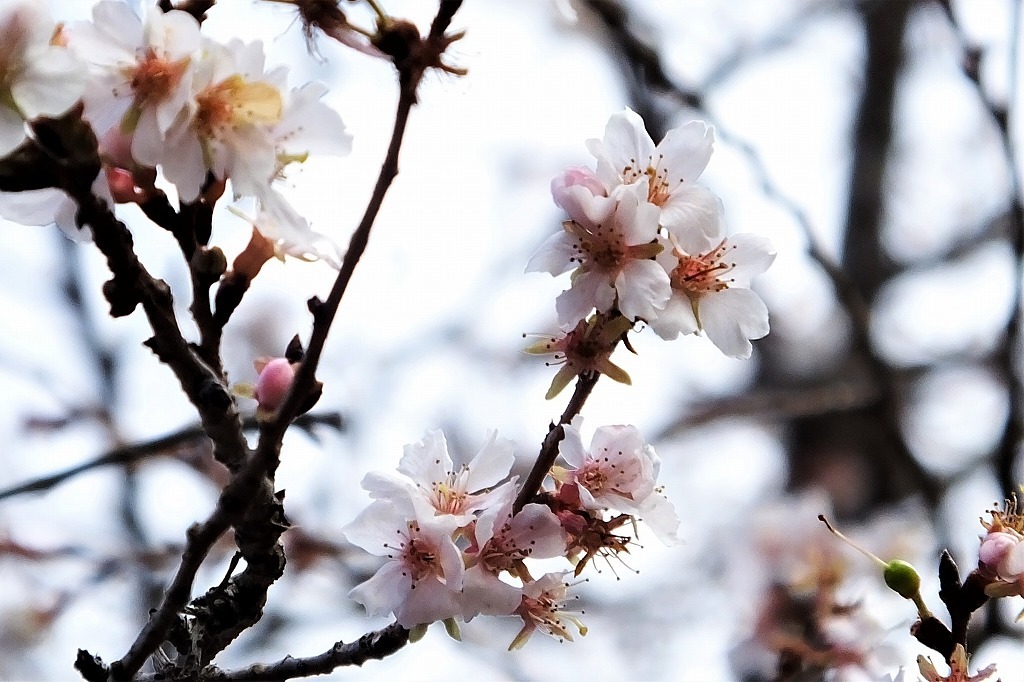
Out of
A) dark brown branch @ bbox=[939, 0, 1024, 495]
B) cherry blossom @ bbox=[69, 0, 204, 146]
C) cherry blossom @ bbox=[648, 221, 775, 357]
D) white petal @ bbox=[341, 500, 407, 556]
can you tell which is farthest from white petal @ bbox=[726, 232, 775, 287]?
dark brown branch @ bbox=[939, 0, 1024, 495]

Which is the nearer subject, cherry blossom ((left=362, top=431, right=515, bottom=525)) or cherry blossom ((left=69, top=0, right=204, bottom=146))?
cherry blossom ((left=69, top=0, right=204, bottom=146))

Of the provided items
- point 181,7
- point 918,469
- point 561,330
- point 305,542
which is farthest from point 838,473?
point 181,7

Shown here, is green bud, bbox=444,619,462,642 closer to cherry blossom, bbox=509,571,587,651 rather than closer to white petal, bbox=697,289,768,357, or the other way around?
cherry blossom, bbox=509,571,587,651

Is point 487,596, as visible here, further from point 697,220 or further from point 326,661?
point 697,220

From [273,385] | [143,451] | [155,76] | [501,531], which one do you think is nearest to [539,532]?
[501,531]

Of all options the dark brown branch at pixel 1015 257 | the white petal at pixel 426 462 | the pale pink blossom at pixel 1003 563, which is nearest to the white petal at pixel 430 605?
the white petal at pixel 426 462

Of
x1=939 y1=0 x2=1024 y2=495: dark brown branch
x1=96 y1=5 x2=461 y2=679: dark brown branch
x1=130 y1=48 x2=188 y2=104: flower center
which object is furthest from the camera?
x1=939 y1=0 x2=1024 y2=495: dark brown branch

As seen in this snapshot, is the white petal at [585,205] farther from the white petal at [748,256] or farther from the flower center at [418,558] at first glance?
the flower center at [418,558]
